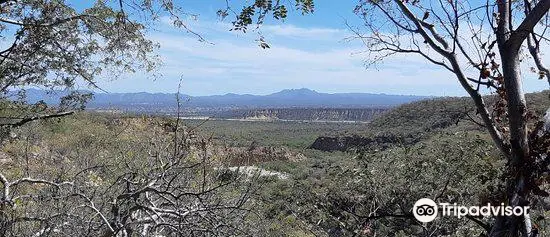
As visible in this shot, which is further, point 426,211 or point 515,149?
point 426,211

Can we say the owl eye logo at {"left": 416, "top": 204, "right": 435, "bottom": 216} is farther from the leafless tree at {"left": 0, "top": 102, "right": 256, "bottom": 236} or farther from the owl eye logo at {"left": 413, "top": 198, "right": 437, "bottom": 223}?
the leafless tree at {"left": 0, "top": 102, "right": 256, "bottom": 236}

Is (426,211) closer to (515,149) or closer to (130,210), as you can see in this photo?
(515,149)

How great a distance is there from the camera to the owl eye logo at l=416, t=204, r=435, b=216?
164 inches

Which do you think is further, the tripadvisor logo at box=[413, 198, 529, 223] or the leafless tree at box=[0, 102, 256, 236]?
the leafless tree at box=[0, 102, 256, 236]

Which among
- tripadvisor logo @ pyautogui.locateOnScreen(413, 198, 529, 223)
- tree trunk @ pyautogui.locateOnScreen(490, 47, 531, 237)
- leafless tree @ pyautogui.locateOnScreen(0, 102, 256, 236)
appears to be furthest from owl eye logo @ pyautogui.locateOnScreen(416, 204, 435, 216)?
leafless tree @ pyautogui.locateOnScreen(0, 102, 256, 236)

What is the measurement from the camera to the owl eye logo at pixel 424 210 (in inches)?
164

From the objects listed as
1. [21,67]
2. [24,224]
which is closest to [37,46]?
[21,67]

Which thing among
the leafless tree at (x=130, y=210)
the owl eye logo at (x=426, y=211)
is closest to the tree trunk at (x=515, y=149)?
the owl eye logo at (x=426, y=211)

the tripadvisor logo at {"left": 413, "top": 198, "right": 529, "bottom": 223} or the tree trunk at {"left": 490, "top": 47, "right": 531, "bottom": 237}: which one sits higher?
the tree trunk at {"left": 490, "top": 47, "right": 531, "bottom": 237}

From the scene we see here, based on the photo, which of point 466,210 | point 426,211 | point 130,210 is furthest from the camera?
point 426,211

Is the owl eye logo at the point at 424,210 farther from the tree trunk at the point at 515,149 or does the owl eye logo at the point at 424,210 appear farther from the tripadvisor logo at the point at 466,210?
the tree trunk at the point at 515,149

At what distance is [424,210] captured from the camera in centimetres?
426

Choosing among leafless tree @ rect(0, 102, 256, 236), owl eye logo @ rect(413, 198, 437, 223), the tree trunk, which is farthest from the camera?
leafless tree @ rect(0, 102, 256, 236)

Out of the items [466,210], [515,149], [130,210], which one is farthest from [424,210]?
[130,210]
